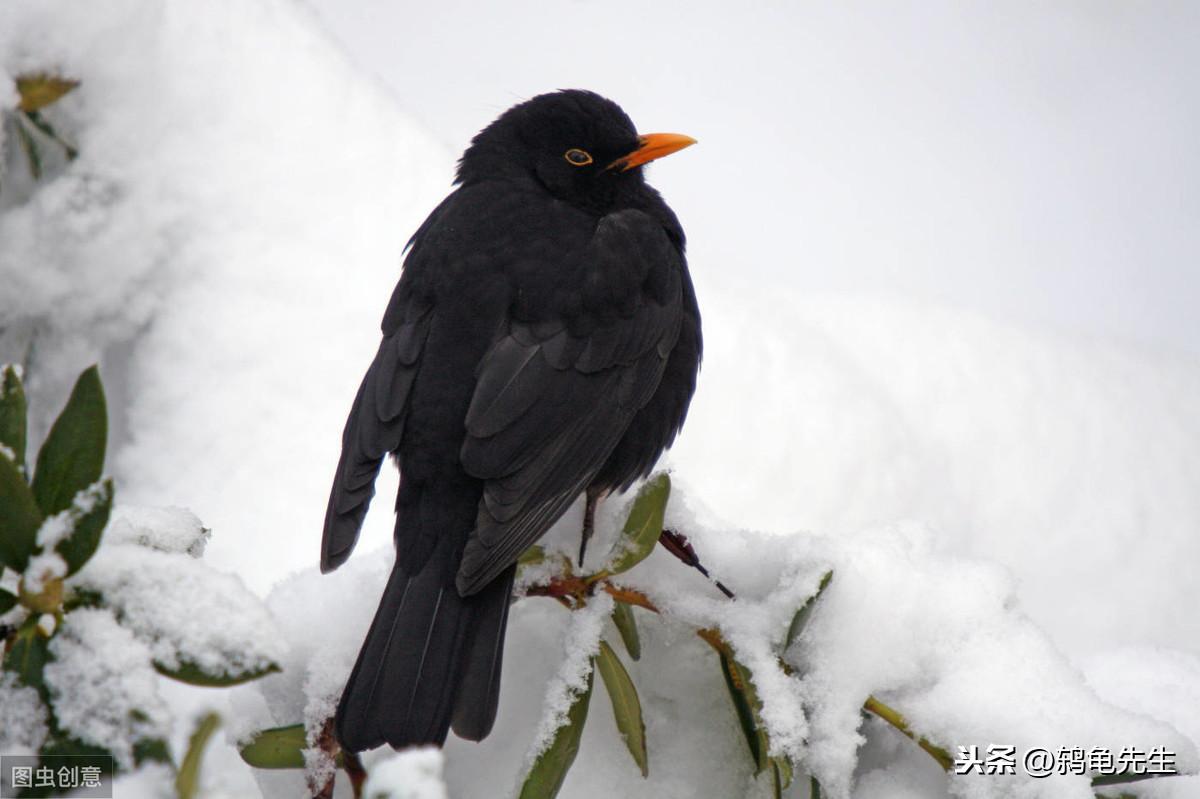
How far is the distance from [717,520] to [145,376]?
3.70ft

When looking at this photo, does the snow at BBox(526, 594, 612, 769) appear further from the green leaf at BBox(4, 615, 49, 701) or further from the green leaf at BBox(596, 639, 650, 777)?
the green leaf at BBox(4, 615, 49, 701)

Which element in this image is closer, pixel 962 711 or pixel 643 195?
pixel 962 711

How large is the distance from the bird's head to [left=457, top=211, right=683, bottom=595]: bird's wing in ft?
0.57

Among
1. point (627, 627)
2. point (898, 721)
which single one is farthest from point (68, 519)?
point (898, 721)


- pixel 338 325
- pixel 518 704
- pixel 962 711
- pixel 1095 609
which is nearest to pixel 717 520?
pixel 518 704

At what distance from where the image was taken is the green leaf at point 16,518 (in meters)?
0.76

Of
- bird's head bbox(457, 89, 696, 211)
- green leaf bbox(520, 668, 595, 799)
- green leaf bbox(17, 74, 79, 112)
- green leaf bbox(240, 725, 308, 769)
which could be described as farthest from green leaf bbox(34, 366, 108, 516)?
bird's head bbox(457, 89, 696, 211)

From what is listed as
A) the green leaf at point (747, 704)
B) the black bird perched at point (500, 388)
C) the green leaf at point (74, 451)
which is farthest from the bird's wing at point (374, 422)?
the green leaf at point (74, 451)

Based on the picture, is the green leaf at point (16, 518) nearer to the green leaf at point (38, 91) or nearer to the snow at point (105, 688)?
the snow at point (105, 688)

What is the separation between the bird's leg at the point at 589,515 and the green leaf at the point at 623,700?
260mm

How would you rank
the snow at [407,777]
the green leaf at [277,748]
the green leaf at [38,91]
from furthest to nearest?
the green leaf at [38,91]
the green leaf at [277,748]
the snow at [407,777]

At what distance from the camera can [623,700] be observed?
3.99ft

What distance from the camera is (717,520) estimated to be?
5.44ft

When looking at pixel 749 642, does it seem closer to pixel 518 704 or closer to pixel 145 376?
pixel 518 704
